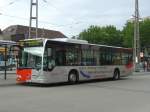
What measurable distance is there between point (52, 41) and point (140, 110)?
Result: 424 inches

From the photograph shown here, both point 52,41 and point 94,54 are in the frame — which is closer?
point 52,41

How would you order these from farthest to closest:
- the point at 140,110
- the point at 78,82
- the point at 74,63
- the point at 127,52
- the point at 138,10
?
the point at 138,10 → the point at 127,52 → the point at 78,82 → the point at 74,63 → the point at 140,110

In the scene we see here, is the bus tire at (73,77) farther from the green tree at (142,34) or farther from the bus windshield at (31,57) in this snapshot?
the green tree at (142,34)

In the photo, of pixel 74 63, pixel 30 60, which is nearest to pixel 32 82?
pixel 30 60

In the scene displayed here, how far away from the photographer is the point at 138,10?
172 ft

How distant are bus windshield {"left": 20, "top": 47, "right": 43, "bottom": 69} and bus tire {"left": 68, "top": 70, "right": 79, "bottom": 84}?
282 cm

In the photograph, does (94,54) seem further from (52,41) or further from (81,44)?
(52,41)

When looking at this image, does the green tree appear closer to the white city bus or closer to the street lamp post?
the street lamp post

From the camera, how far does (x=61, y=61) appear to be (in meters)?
23.4

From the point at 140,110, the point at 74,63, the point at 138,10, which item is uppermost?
the point at 138,10

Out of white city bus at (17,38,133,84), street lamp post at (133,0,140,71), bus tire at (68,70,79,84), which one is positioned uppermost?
street lamp post at (133,0,140,71)

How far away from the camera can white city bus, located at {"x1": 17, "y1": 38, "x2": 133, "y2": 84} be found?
72.9 feet

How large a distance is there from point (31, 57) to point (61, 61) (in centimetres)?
190

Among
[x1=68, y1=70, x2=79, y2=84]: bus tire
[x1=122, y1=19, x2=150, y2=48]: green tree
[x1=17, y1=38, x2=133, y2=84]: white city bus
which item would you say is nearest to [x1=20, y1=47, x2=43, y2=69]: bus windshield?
[x1=17, y1=38, x2=133, y2=84]: white city bus
